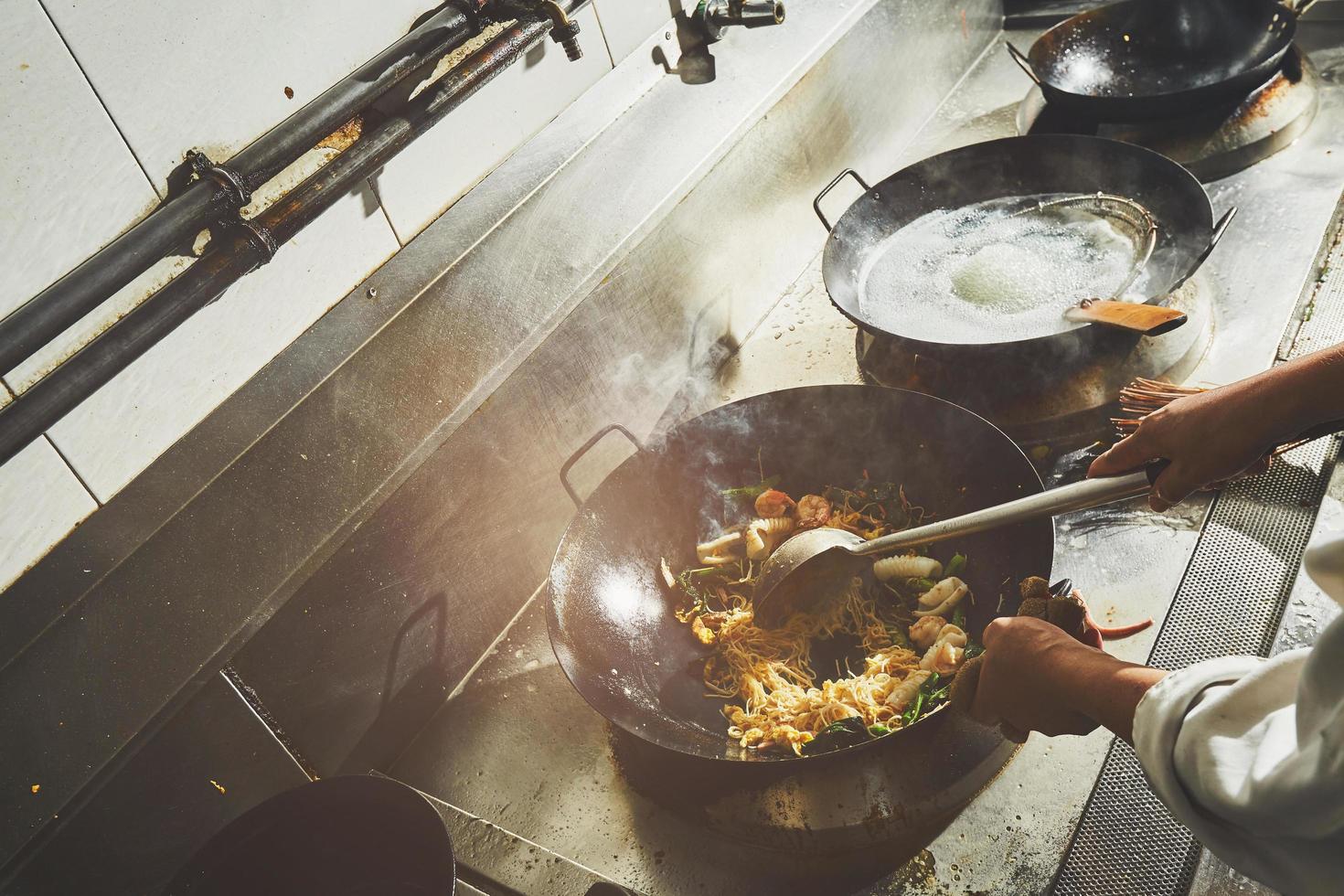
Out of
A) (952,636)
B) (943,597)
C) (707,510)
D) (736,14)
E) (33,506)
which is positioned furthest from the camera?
(736,14)

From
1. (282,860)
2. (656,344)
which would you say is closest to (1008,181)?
(656,344)

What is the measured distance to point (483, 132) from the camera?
228cm

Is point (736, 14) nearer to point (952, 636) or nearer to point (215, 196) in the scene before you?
point (215, 196)

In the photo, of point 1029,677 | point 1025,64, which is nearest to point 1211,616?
point 1029,677

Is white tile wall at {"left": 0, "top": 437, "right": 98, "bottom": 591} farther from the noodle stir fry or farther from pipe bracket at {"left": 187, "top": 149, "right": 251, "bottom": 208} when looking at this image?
the noodle stir fry

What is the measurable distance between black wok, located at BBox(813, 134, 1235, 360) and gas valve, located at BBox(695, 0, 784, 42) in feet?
1.70

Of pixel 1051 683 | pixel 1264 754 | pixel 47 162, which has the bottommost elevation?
pixel 1051 683

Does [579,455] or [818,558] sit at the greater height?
[579,455]

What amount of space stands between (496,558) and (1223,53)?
310cm

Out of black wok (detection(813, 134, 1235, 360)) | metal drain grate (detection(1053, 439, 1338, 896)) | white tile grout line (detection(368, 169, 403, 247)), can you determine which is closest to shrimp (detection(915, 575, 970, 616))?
metal drain grate (detection(1053, 439, 1338, 896))

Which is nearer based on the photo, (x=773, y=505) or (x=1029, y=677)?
(x=1029, y=677)

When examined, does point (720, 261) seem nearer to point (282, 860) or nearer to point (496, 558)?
point (496, 558)

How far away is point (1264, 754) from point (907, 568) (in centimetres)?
109

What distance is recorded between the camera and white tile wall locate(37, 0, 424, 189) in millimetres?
1564
